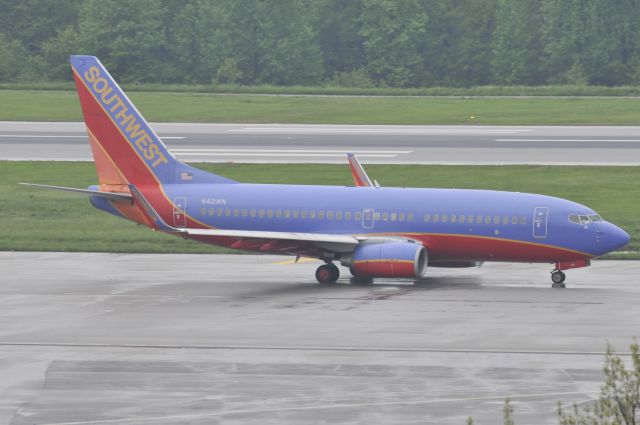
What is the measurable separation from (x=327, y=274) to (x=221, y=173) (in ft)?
95.4

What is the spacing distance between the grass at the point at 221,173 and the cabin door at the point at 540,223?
8.16m

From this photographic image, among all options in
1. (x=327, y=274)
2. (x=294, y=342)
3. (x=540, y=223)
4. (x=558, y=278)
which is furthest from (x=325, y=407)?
(x=558, y=278)

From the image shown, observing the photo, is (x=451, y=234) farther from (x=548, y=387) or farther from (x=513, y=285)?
(x=548, y=387)

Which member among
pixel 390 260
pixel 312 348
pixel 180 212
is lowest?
pixel 312 348

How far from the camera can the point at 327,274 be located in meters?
43.2

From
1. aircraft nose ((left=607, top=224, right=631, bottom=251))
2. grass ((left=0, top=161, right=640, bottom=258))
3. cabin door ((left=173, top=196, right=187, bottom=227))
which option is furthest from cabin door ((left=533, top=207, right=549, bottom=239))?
cabin door ((left=173, top=196, right=187, bottom=227))

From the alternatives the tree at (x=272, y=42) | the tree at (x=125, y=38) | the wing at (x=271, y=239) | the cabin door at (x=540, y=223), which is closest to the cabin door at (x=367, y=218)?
the wing at (x=271, y=239)

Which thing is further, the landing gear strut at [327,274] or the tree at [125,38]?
the tree at [125,38]

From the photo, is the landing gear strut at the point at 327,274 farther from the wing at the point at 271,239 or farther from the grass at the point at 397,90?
the grass at the point at 397,90

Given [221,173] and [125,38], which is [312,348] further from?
[125,38]

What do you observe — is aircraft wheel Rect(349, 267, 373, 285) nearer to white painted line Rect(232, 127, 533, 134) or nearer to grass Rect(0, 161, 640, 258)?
grass Rect(0, 161, 640, 258)

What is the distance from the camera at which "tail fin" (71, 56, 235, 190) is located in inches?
1828

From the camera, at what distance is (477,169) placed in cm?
7100

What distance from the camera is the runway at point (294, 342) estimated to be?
84.7ft
